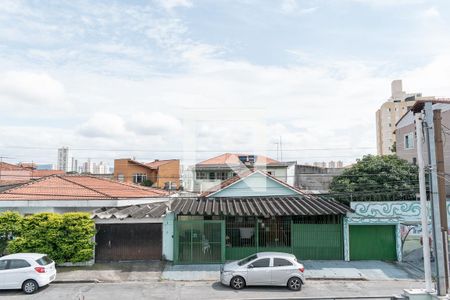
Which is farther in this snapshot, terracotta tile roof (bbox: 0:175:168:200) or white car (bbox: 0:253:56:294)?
terracotta tile roof (bbox: 0:175:168:200)

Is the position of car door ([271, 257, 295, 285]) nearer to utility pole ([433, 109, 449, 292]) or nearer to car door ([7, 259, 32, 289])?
utility pole ([433, 109, 449, 292])

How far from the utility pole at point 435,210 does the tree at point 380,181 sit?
1278 cm

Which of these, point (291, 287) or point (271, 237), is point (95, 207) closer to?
point (271, 237)

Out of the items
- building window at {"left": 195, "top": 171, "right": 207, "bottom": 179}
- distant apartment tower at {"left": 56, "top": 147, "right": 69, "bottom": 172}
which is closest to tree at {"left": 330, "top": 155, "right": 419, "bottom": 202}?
building window at {"left": 195, "top": 171, "right": 207, "bottom": 179}

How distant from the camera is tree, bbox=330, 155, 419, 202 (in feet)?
83.8

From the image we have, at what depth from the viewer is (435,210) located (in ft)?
39.6

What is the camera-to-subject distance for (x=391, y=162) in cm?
2731

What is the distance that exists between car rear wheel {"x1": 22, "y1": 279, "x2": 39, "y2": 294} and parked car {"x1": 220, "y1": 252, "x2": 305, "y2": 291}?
7.66 meters

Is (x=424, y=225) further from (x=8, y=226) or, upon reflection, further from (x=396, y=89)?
Result: (x=396, y=89)

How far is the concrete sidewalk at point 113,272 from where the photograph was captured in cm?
1697

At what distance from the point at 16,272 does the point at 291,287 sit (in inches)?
435

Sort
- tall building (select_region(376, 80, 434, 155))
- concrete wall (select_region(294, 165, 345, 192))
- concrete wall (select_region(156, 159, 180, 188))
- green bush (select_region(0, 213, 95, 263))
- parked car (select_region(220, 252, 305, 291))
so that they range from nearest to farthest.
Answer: parked car (select_region(220, 252, 305, 291)) → green bush (select_region(0, 213, 95, 263)) → concrete wall (select_region(294, 165, 345, 192)) → concrete wall (select_region(156, 159, 180, 188)) → tall building (select_region(376, 80, 434, 155))

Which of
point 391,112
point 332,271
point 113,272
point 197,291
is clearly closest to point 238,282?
point 197,291

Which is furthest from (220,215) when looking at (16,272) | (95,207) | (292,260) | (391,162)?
(391,162)
